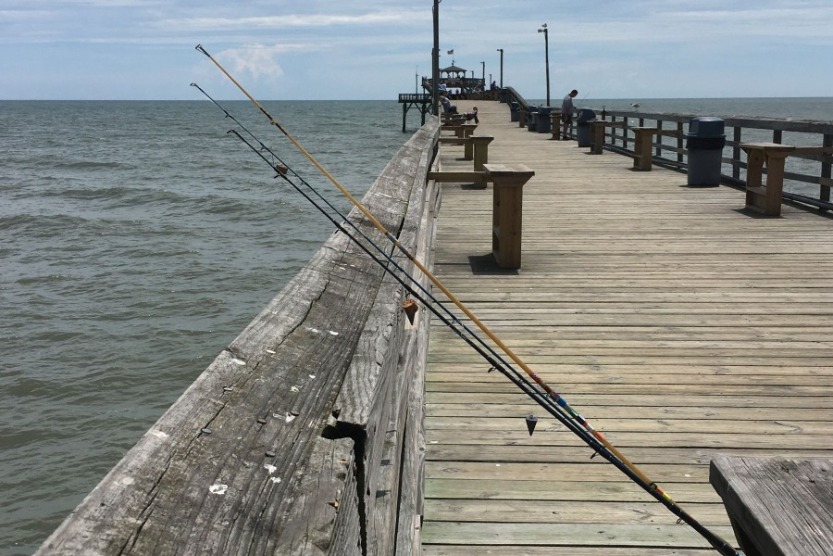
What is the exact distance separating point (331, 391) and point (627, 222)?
8.09 metres

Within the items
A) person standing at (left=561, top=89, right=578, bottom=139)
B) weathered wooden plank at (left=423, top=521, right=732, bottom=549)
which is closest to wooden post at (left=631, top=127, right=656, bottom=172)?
person standing at (left=561, top=89, right=578, bottom=139)

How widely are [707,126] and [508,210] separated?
19.5 feet

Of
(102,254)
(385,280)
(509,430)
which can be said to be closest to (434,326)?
(509,430)

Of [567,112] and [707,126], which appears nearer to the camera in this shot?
[707,126]

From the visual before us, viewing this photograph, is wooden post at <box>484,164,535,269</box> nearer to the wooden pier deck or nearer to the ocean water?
the wooden pier deck

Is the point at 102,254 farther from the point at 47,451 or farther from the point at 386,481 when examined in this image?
the point at 386,481

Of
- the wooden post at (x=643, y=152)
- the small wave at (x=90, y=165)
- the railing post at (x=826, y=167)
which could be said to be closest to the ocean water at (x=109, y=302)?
the wooden post at (x=643, y=152)

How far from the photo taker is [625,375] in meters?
4.54

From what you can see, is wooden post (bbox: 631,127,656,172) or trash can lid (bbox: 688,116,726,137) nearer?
trash can lid (bbox: 688,116,726,137)

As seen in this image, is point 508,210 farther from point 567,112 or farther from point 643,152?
point 567,112

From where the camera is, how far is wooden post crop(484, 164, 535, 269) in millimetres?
6562

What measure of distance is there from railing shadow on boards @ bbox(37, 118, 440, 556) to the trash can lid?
10462mm

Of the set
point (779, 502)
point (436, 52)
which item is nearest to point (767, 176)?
point (779, 502)

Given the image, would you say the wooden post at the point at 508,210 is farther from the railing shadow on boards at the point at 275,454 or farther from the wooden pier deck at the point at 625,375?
the railing shadow on boards at the point at 275,454
